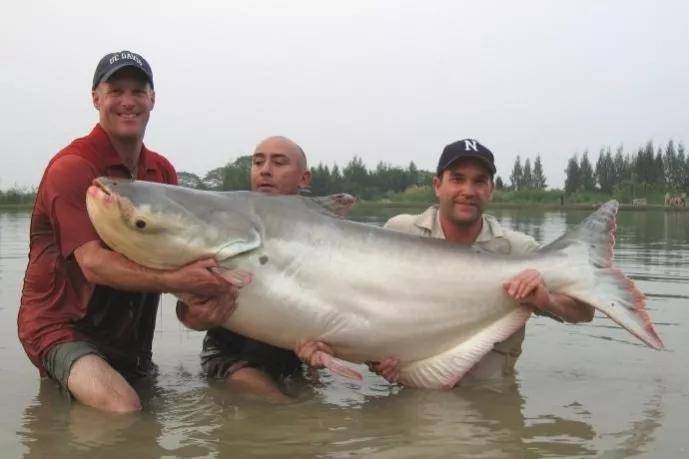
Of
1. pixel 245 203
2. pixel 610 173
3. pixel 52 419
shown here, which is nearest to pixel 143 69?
pixel 245 203

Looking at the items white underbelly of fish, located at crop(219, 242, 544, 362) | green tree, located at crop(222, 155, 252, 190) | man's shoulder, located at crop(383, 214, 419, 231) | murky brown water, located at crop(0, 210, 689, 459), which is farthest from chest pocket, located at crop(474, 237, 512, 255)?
green tree, located at crop(222, 155, 252, 190)

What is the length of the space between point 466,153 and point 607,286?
4.24ft

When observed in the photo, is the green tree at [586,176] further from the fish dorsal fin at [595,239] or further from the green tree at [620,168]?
the fish dorsal fin at [595,239]

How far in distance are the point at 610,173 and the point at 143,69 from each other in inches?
2973

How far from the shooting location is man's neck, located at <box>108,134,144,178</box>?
4902mm

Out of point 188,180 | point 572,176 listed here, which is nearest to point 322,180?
point 572,176

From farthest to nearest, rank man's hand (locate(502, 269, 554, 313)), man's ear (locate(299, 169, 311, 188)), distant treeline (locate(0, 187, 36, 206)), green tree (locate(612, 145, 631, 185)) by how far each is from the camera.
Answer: green tree (locate(612, 145, 631, 185)) → distant treeline (locate(0, 187, 36, 206)) → man's ear (locate(299, 169, 311, 188)) → man's hand (locate(502, 269, 554, 313))

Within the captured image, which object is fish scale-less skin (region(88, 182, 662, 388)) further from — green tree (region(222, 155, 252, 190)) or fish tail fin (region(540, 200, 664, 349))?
Answer: green tree (region(222, 155, 252, 190))

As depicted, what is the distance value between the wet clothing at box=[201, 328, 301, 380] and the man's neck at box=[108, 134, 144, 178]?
1.22 metres

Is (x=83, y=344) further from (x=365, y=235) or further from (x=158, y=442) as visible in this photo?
(x=365, y=235)

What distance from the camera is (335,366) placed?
13.4 feet

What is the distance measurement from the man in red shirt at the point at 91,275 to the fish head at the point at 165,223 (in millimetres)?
294

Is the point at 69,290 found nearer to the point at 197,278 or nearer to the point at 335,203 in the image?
the point at 197,278

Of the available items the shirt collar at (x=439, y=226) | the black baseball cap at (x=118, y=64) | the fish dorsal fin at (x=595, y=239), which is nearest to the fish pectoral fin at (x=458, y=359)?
the fish dorsal fin at (x=595, y=239)
